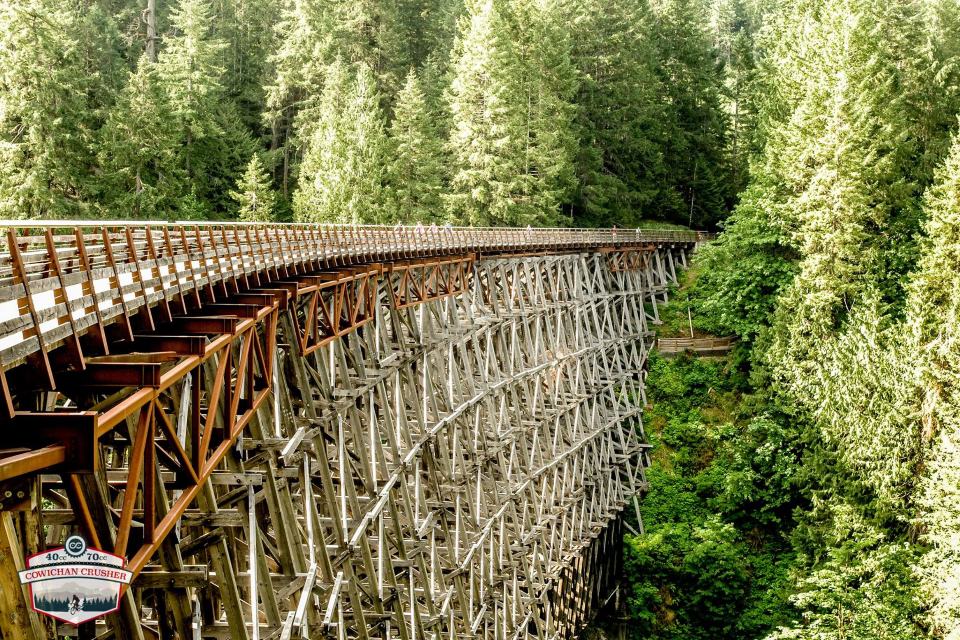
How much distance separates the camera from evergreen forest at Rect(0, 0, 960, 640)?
23734mm

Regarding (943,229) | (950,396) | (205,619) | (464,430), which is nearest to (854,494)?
(950,396)

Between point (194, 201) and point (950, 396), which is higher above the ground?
point (194, 201)

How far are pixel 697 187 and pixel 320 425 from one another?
44963 millimetres

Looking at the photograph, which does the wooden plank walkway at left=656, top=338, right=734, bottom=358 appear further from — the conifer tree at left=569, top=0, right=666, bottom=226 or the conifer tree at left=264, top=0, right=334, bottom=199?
the conifer tree at left=264, top=0, right=334, bottom=199

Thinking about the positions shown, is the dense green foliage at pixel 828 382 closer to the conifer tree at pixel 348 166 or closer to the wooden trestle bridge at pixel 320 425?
the wooden trestle bridge at pixel 320 425

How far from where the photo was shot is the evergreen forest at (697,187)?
77.9ft

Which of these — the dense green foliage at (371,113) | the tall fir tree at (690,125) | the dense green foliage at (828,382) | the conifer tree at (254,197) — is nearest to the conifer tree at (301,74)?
the dense green foliage at (371,113)

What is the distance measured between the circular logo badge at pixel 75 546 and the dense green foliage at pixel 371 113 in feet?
99.7

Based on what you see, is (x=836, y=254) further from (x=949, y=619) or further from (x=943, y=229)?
(x=949, y=619)

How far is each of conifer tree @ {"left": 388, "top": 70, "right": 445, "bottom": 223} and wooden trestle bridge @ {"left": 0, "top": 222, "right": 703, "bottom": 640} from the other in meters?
9.94

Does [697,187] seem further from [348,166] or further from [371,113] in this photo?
[348,166]

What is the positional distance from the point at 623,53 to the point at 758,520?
1240 inches

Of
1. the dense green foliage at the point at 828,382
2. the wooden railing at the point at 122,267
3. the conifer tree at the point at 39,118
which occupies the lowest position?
the dense green foliage at the point at 828,382

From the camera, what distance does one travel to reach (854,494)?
81.3ft
